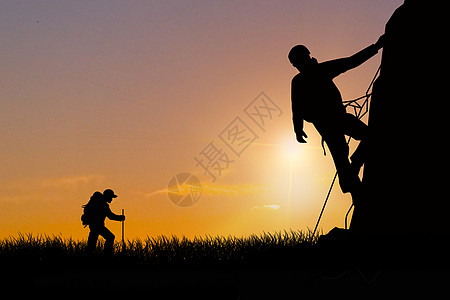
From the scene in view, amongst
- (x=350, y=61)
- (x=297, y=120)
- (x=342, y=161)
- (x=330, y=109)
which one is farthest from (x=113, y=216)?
(x=350, y=61)

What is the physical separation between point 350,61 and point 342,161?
1370 millimetres

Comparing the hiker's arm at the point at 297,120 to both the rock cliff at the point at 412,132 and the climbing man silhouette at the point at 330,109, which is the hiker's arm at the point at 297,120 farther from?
the rock cliff at the point at 412,132

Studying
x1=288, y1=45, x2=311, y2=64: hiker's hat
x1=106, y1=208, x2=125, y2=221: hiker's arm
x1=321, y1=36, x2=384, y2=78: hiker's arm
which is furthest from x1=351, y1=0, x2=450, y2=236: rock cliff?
x1=106, y1=208, x2=125, y2=221: hiker's arm

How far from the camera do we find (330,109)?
932cm

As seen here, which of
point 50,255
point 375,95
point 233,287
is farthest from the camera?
point 50,255

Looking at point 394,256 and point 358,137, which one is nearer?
point 394,256

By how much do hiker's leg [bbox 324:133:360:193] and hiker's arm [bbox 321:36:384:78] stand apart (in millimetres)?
875

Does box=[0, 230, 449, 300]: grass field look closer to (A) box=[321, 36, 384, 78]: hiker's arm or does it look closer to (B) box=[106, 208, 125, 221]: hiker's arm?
(B) box=[106, 208, 125, 221]: hiker's arm

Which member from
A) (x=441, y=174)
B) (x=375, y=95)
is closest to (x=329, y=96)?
(x=375, y=95)

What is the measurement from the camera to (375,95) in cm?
920

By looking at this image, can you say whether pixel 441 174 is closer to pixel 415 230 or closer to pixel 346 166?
pixel 415 230

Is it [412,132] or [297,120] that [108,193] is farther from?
[412,132]

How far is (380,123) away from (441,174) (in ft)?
3.38

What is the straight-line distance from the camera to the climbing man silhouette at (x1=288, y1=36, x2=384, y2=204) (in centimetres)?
924
